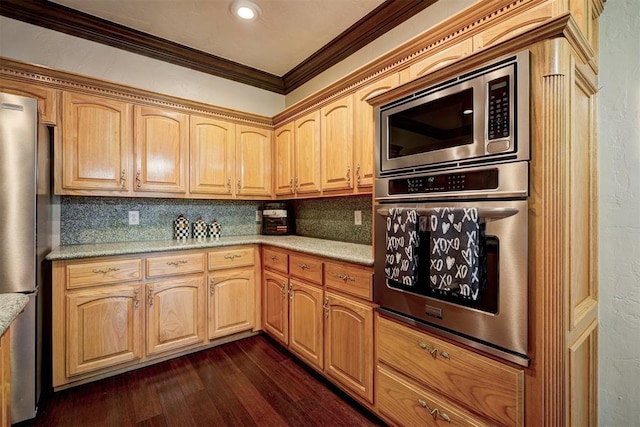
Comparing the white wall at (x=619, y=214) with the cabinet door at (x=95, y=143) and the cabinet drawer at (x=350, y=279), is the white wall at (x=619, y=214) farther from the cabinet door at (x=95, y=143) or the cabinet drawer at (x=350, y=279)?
the cabinet door at (x=95, y=143)

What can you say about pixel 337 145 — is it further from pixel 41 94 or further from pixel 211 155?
pixel 41 94

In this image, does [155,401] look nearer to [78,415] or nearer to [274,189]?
[78,415]

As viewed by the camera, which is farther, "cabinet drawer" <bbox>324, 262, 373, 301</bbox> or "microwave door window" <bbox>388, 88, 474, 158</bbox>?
"cabinet drawer" <bbox>324, 262, 373, 301</bbox>

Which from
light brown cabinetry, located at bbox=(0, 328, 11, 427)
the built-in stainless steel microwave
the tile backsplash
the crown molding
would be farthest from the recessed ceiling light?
light brown cabinetry, located at bbox=(0, 328, 11, 427)

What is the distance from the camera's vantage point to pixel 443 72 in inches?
53.6

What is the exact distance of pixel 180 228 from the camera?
9.60 ft

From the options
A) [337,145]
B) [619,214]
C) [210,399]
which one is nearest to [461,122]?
[619,214]

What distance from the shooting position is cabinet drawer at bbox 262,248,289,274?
8.27 feet

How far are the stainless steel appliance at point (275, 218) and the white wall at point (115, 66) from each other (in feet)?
3.87

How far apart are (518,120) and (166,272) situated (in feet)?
8.12

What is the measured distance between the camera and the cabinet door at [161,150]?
8.34 feet

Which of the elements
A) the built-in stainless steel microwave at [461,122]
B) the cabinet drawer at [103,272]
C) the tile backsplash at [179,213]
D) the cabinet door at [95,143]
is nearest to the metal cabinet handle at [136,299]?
the cabinet drawer at [103,272]

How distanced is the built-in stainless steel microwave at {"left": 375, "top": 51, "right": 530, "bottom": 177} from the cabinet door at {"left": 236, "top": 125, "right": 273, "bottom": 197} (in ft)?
5.81

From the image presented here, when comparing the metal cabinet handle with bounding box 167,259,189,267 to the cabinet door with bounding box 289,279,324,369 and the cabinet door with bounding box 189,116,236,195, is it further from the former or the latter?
the cabinet door with bounding box 289,279,324,369
